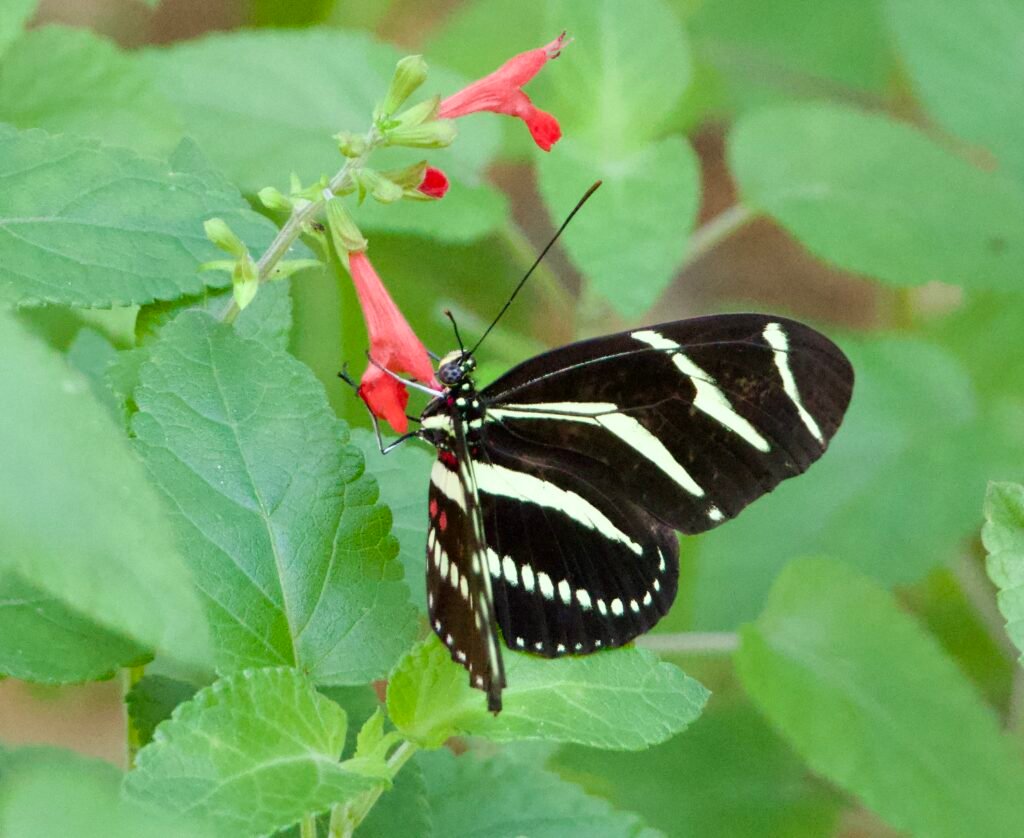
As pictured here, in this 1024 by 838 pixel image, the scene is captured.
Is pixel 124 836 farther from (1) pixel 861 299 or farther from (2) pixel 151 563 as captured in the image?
A: (1) pixel 861 299

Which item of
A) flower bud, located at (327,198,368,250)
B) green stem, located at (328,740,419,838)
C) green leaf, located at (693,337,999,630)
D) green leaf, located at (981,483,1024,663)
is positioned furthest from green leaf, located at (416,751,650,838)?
green leaf, located at (693,337,999,630)

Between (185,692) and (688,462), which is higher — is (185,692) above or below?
below

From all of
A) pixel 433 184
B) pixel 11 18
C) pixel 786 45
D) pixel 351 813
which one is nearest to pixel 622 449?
pixel 433 184

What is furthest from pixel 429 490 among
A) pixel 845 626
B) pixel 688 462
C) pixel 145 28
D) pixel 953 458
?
pixel 145 28

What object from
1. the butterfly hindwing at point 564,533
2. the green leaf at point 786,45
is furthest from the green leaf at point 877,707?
the green leaf at point 786,45

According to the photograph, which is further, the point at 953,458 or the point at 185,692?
the point at 953,458

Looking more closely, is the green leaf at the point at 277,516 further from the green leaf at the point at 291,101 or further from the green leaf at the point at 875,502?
the green leaf at the point at 875,502

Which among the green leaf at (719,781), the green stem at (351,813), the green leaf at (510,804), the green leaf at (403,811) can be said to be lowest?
the green leaf at (719,781)

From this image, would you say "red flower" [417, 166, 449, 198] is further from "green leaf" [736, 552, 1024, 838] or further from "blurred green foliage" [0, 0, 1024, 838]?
"green leaf" [736, 552, 1024, 838]
